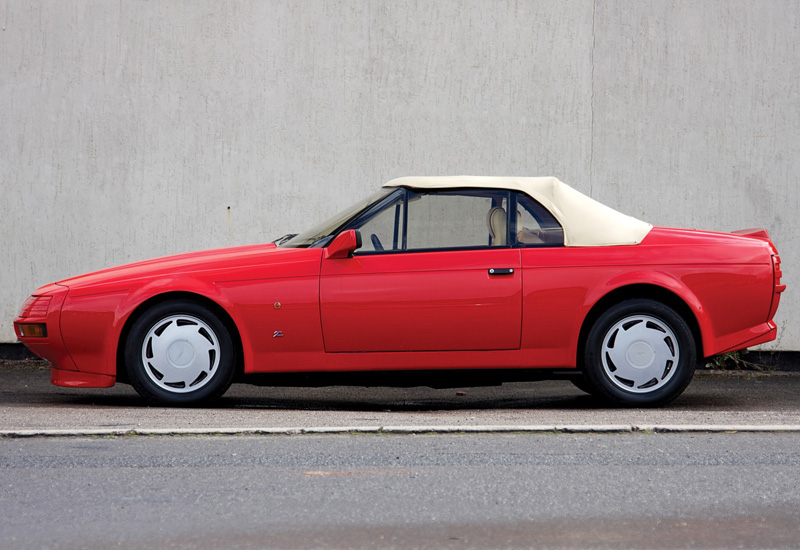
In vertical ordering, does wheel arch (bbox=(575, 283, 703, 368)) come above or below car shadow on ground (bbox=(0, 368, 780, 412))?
above

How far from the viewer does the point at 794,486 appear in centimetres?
484

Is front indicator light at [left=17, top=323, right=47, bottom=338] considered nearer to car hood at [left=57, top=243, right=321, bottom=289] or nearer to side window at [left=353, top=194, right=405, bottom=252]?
car hood at [left=57, top=243, right=321, bottom=289]

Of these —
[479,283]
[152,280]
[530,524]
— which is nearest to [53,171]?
[152,280]

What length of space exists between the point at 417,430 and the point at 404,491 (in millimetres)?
1421

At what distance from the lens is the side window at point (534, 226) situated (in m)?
7.24

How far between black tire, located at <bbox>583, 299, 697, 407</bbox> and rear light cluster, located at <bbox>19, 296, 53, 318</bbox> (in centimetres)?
349

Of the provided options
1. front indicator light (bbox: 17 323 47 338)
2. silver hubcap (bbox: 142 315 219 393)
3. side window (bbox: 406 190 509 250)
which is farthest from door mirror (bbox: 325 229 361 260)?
front indicator light (bbox: 17 323 47 338)

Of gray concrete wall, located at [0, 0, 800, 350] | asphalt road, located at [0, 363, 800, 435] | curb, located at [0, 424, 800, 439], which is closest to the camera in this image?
curb, located at [0, 424, 800, 439]

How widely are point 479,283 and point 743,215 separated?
4.59 meters

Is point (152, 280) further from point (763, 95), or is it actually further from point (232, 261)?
point (763, 95)

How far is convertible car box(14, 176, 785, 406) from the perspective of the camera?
23.2 feet

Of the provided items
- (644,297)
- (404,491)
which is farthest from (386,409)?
(404,491)

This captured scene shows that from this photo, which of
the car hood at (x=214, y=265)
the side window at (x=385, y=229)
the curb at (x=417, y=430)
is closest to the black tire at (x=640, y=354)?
the curb at (x=417, y=430)

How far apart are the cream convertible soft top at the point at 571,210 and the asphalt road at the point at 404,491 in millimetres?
1639
